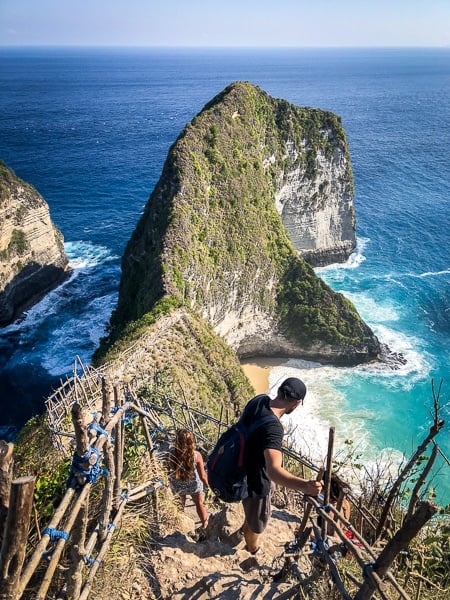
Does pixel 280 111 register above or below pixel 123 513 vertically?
above

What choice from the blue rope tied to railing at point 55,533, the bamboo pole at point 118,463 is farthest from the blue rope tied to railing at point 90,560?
the bamboo pole at point 118,463

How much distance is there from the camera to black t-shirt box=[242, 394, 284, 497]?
242 inches

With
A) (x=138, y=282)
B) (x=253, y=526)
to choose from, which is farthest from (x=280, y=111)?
(x=253, y=526)

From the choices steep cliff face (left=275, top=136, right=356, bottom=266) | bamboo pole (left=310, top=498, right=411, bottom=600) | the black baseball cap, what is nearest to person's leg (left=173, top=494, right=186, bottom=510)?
bamboo pole (left=310, top=498, right=411, bottom=600)

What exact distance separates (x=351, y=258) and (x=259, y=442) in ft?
163

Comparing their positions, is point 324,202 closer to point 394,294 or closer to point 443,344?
point 394,294

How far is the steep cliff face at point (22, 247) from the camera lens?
41375 millimetres

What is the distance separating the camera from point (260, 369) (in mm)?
35719

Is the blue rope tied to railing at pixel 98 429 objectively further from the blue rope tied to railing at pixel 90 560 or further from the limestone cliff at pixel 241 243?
the limestone cliff at pixel 241 243

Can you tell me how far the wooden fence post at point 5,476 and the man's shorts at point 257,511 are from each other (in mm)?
3435

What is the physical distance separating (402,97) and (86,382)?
158m

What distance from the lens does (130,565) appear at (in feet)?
21.6

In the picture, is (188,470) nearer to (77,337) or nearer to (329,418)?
(329,418)

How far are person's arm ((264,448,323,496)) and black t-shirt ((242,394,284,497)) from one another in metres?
0.16
